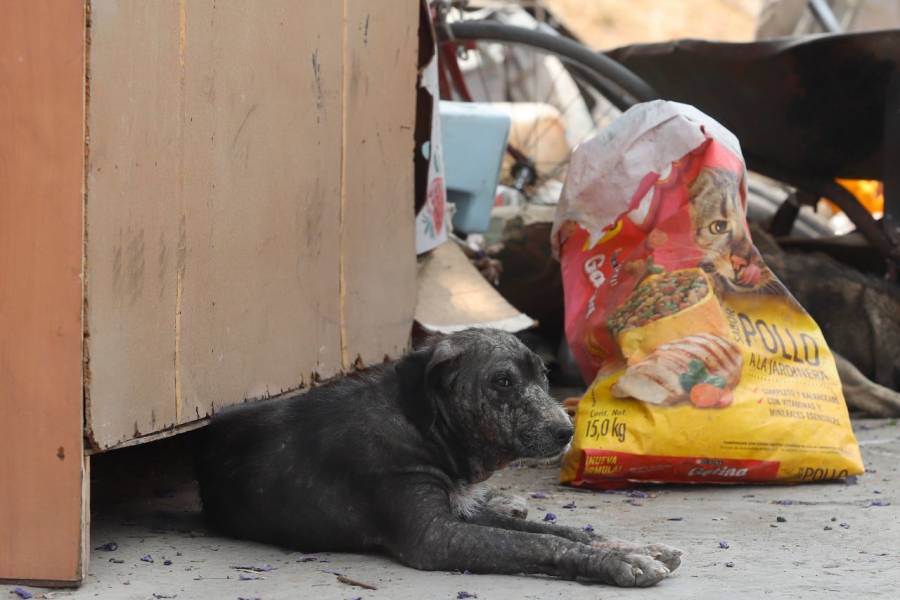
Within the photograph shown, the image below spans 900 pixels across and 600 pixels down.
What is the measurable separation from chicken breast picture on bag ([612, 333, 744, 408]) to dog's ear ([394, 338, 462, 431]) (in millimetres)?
913

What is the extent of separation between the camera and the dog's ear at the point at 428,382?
3672mm

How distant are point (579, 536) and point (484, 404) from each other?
459 millimetres

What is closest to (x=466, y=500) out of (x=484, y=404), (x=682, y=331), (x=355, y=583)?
(x=484, y=404)

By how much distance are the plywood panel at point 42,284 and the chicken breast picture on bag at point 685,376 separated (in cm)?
204

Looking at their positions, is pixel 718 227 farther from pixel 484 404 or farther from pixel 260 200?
pixel 260 200

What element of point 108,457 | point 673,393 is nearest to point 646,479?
point 673,393

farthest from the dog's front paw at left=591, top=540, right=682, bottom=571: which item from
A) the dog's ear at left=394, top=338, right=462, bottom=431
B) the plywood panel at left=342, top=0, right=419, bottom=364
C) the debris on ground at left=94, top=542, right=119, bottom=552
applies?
the plywood panel at left=342, top=0, right=419, bottom=364

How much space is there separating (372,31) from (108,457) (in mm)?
1827

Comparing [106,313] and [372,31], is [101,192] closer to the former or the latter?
[106,313]

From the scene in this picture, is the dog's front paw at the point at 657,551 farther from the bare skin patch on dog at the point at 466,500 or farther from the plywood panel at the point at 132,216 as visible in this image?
the plywood panel at the point at 132,216

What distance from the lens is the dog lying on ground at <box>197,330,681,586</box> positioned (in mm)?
3512

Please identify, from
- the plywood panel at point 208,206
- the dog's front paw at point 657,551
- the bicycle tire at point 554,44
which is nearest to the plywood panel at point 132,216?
the plywood panel at point 208,206

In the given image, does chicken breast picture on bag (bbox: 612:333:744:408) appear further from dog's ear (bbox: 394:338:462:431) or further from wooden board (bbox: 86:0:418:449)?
wooden board (bbox: 86:0:418:449)

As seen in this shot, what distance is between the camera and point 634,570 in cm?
314
